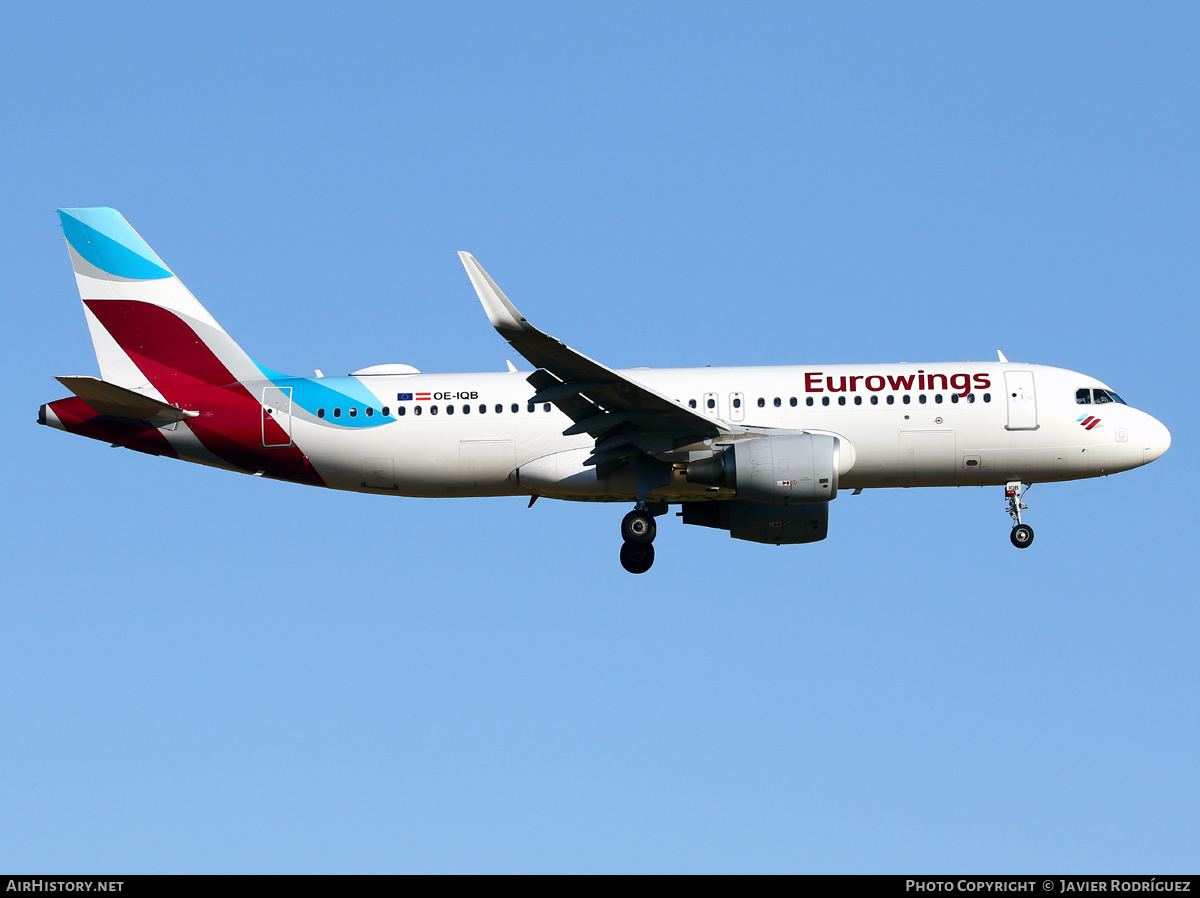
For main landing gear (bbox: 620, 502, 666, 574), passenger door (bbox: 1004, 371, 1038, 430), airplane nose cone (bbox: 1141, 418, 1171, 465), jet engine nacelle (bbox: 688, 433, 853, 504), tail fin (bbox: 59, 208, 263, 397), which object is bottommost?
main landing gear (bbox: 620, 502, 666, 574)

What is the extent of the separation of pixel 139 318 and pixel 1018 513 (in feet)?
72.6

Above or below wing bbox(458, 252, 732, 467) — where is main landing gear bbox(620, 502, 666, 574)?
below

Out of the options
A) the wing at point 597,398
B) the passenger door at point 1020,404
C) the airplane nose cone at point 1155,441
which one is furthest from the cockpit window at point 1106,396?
the wing at point 597,398

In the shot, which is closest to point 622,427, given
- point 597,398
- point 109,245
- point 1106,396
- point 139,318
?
point 597,398

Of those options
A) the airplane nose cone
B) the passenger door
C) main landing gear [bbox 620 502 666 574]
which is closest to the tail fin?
main landing gear [bbox 620 502 666 574]

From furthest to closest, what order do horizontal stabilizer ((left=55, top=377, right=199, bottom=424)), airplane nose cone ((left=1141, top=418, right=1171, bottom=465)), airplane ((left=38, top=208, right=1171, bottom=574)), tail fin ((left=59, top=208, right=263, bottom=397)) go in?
tail fin ((left=59, top=208, right=263, bottom=397)) → airplane nose cone ((left=1141, top=418, right=1171, bottom=465)) → airplane ((left=38, top=208, right=1171, bottom=574)) → horizontal stabilizer ((left=55, top=377, right=199, bottom=424))

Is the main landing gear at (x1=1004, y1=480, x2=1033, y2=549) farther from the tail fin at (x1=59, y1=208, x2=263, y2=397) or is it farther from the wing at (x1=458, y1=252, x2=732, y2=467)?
the tail fin at (x1=59, y1=208, x2=263, y2=397)

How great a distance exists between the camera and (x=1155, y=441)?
3388cm

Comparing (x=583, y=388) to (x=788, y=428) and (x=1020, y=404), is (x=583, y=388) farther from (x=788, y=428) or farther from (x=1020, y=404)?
(x=1020, y=404)

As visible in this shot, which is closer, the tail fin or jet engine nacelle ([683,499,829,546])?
the tail fin

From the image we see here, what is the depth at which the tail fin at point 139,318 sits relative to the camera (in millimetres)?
35000

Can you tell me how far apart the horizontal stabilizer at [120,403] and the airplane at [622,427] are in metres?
0.04

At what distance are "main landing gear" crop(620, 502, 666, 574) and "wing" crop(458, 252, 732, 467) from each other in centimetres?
146

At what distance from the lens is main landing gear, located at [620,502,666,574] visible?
33625 millimetres
